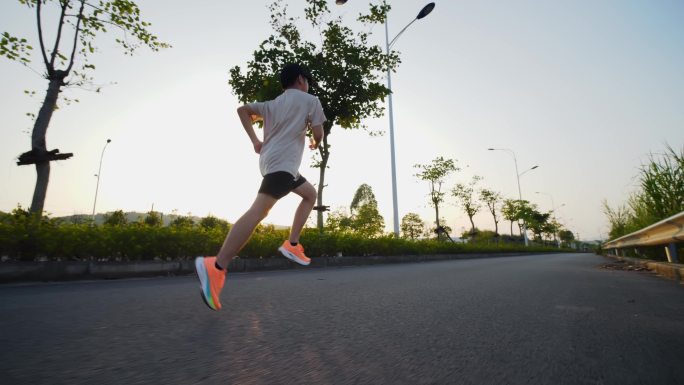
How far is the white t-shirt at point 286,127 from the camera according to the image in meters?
3.01

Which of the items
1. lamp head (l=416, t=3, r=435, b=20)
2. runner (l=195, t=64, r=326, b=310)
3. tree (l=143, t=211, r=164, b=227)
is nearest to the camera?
runner (l=195, t=64, r=326, b=310)

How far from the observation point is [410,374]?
1.39 m

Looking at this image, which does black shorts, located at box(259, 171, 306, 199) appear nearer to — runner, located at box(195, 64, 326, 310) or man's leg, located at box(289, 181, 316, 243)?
runner, located at box(195, 64, 326, 310)

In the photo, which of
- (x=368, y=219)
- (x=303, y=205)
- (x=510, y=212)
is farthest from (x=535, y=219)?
Result: (x=303, y=205)

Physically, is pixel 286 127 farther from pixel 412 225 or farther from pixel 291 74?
pixel 412 225

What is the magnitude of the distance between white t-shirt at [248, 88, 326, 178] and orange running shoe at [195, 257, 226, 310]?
0.84 m

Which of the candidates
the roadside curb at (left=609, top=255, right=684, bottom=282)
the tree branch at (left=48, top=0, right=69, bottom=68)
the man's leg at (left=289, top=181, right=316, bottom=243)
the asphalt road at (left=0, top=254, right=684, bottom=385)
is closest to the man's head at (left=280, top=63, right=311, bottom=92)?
the man's leg at (left=289, top=181, right=316, bottom=243)

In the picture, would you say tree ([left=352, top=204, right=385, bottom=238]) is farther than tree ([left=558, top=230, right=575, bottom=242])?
No

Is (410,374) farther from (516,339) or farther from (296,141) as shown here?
(296,141)

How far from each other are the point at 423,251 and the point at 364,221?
122 feet

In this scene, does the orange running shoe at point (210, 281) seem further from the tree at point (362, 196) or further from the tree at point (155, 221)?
the tree at point (362, 196)

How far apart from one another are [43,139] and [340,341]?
37.6 feet

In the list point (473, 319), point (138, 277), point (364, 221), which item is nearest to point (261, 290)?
point (473, 319)

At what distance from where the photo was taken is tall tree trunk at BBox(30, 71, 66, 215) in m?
9.05
